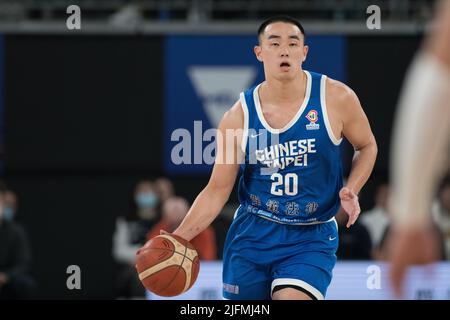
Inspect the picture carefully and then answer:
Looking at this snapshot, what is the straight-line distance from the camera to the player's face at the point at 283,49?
21.7ft

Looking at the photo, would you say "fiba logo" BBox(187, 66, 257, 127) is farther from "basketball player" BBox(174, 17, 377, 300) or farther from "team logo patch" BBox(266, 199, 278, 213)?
"team logo patch" BBox(266, 199, 278, 213)

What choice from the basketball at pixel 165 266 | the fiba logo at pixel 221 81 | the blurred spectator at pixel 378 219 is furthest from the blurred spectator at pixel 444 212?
the basketball at pixel 165 266

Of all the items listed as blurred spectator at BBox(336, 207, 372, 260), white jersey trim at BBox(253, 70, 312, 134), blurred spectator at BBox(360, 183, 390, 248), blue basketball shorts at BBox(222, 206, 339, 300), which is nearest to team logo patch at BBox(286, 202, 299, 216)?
blue basketball shorts at BBox(222, 206, 339, 300)

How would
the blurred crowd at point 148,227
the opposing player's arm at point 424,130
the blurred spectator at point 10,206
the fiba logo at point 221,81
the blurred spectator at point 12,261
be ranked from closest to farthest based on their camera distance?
the opposing player's arm at point 424,130 < the blurred crowd at point 148,227 < the blurred spectator at point 12,261 < the blurred spectator at point 10,206 < the fiba logo at point 221,81

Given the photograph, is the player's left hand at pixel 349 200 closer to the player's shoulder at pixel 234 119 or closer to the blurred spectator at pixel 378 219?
the player's shoulder at pixel 234 119

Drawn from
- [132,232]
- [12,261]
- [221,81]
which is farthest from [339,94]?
[221,81]

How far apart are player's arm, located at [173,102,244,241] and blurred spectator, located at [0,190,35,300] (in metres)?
5.23

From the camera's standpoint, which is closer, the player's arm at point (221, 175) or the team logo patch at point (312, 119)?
the team logo patch at point (312, 119)

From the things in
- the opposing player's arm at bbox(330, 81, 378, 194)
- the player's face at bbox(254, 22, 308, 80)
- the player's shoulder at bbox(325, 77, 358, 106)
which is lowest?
the opposing player's arm at bbox(330, 81, 378, 194)

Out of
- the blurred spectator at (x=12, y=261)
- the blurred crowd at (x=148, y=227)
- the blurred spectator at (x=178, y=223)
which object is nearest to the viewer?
the blurred spectator at (x=178, y=223)

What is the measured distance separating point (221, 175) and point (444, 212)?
5.73 meters

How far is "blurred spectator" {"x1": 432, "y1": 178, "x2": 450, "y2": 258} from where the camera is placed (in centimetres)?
1173
